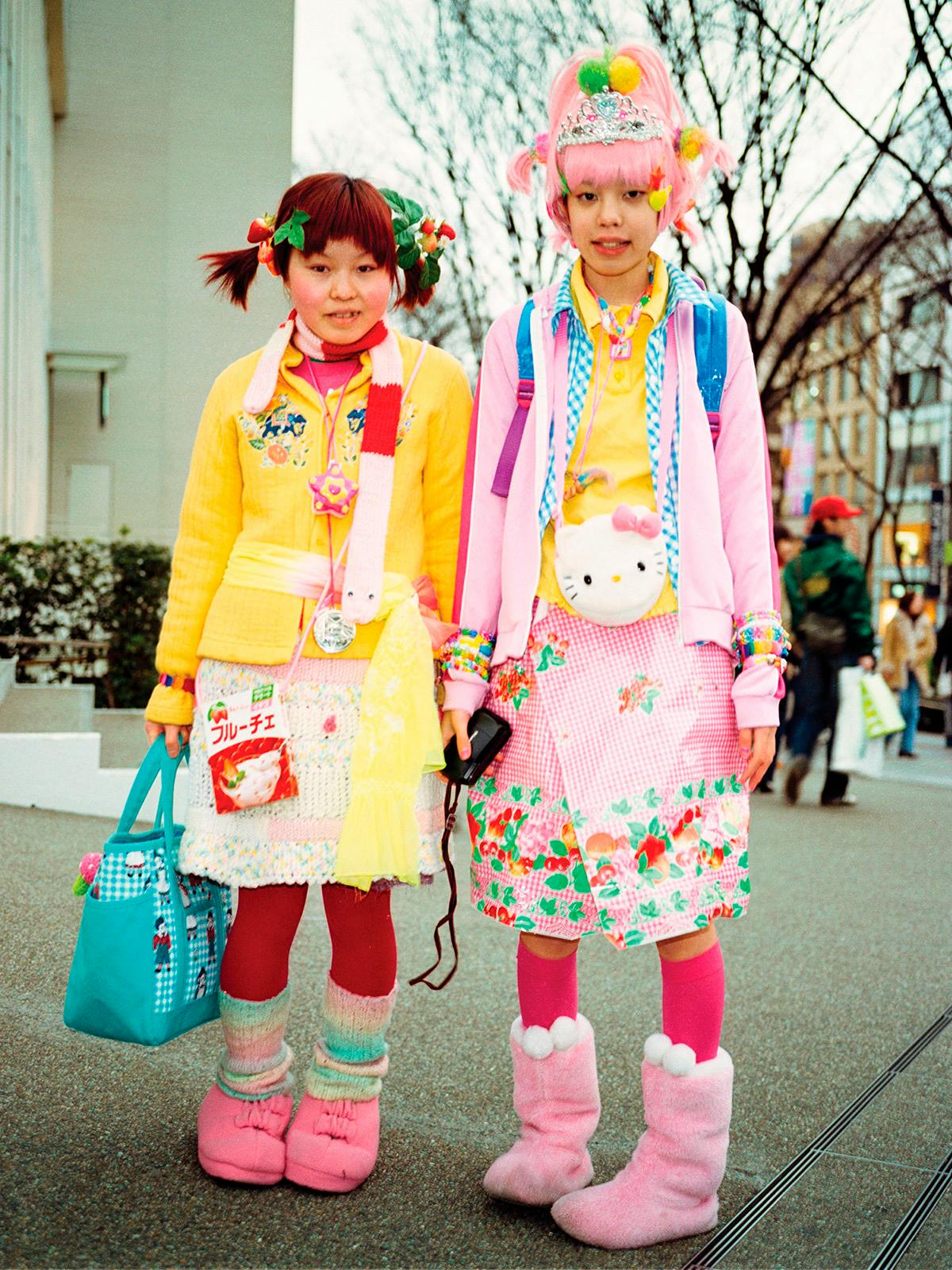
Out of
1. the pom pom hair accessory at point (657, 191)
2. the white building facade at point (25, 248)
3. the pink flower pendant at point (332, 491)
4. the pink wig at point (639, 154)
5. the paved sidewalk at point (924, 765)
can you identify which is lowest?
the paved sidewalk at point (924, 765)

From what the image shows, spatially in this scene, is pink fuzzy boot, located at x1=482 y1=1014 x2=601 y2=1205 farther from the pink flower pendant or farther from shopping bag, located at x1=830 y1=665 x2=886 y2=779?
shopping bag, located at x1=830 y1=665 x2=886 y2=779

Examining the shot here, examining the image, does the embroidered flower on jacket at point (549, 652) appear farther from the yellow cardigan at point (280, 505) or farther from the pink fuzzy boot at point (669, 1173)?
the pink fuzzy boot at point (669, 1173)

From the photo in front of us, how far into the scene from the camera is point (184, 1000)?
8.18ft

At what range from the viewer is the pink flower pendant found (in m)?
2.54

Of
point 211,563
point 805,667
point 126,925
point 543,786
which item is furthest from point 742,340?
point 805,667

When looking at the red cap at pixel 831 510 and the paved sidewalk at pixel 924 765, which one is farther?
the paved sidewalk at pixel 924 765

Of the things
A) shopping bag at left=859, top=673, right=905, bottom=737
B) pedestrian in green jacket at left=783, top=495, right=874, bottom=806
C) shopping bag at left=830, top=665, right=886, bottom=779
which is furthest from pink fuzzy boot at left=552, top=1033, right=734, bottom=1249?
pedestrian in green jacket at left=783, top=495, right=874, bottom=806

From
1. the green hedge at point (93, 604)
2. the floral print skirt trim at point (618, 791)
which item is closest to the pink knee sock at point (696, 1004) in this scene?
the floral print skirt trim at point (618, 791)

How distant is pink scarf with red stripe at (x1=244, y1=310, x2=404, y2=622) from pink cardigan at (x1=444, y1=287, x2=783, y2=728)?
152 mm

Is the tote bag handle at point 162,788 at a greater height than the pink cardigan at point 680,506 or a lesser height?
lesser

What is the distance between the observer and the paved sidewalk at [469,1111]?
230 centimetres

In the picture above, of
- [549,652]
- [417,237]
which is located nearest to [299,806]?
[549,652]

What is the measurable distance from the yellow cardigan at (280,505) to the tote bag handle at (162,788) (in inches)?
2.8

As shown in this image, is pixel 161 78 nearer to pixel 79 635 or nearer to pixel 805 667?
pixel 79 635
